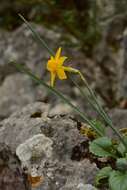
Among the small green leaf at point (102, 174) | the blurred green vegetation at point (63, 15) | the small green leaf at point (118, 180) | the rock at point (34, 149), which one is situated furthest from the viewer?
the blurred green vegetation at point (63, 15)

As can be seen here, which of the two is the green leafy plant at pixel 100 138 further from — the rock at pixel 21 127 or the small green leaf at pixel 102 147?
the rock at pixel 21 127

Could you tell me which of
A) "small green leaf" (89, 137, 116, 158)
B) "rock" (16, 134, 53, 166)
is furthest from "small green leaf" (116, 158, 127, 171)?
"rock" (16, 134, 53, 166)

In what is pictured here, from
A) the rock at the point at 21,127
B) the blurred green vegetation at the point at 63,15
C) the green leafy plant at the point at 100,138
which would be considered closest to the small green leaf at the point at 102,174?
the green leafy plant at the point at 100,138

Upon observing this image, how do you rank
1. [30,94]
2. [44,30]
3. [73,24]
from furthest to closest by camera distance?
[73,24] < [44,30] < [30,94]

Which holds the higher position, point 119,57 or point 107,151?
point 119,57

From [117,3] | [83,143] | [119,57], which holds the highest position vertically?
[117,3]

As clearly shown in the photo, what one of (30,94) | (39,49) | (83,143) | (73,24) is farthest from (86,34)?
(83,143)

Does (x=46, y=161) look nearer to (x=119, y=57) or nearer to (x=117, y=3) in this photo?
(x=119, y=57)
